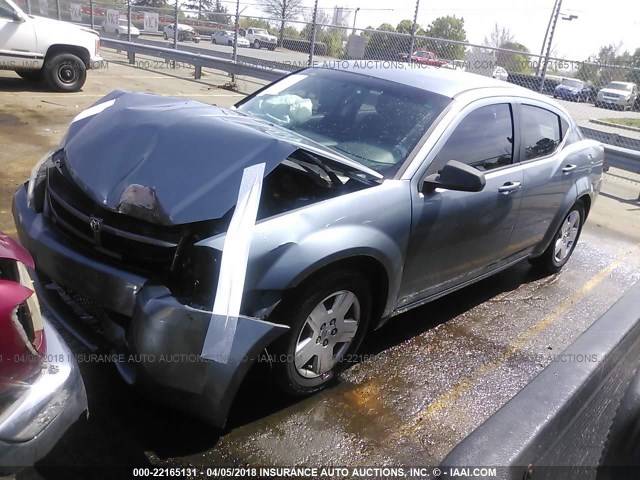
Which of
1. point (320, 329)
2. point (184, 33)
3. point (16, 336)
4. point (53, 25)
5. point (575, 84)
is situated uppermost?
point (184, 33)

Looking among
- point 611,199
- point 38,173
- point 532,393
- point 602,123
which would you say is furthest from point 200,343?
point 602,123

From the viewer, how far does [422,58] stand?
1288cm

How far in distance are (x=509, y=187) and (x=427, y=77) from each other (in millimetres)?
971

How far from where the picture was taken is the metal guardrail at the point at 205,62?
13.4 metres

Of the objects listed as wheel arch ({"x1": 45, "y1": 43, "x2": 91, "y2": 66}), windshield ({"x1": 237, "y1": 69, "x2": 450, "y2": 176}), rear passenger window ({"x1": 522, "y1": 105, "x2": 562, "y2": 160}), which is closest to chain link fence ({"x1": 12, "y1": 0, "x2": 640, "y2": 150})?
windshield ({"x1": 237, "y1": 69, "x2": 450, "y2": 176})

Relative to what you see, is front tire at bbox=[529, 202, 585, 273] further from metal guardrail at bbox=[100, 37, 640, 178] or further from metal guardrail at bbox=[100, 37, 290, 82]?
metal guardrail at bbox=[100, 37, 290, 82]

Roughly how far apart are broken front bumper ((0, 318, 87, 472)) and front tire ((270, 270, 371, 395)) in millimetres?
880

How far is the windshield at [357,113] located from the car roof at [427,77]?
8cm

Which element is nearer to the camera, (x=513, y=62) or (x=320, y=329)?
(x=320, y=329)

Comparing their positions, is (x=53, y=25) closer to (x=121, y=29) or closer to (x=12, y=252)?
(x=12, y=252)

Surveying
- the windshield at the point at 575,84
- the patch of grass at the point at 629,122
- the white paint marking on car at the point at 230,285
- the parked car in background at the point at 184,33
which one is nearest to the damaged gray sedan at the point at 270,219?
the white paint marking on car at the point at 230,285

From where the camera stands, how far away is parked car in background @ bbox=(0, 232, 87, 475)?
181 centimetres

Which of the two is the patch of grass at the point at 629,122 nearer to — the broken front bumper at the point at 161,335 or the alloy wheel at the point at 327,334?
the alloy wheel at the point at 327,334

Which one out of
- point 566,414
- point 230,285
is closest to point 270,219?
point 230,285
